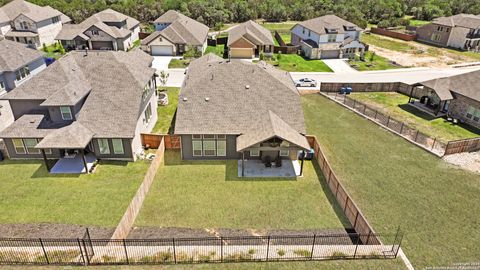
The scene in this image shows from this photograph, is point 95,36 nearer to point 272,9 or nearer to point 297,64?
point 297,64

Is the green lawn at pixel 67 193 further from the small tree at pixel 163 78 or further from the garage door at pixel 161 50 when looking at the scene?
the garage door at pixel 161 50

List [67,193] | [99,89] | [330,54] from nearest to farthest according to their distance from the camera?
[67,193] → [99,89] → [330,54]

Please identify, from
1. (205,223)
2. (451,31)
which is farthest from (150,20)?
(205,223)

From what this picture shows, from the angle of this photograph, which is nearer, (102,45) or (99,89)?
(99,89)

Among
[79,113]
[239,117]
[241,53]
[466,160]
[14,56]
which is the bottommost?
[466,160]

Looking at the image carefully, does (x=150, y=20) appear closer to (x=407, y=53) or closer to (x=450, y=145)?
(x=407, y=53)

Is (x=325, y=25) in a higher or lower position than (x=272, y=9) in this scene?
lower

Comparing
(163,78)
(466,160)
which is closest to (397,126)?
(466,160)

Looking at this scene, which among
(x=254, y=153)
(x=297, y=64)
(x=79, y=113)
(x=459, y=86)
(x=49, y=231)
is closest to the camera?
(x=49, y=231)
